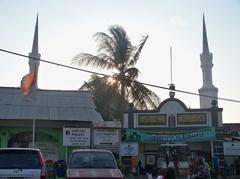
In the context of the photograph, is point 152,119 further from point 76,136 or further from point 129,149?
point 76,136

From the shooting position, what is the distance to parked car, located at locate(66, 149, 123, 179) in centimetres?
1292

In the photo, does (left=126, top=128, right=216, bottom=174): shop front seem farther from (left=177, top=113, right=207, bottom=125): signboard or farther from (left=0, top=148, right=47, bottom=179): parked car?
(left=0, top=148, right=47, bottom=179): parked car

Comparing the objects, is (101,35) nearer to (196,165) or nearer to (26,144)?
(26,144)

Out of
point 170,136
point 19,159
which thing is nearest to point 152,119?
point 170,136

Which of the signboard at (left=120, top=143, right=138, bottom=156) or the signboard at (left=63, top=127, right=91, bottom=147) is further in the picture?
the signboard at (left=120, top=143, right=138, bottom=156)

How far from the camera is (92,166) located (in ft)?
46.1

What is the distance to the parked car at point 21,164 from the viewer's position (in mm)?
12070

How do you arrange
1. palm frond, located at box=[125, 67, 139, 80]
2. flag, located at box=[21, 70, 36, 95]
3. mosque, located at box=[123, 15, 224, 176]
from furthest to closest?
palm frond, located at box=[125, 67, 139, 80] < mosque, located at box=[123, 15, 224, 176] < flag, located at box=[21, 70, 36, 95]

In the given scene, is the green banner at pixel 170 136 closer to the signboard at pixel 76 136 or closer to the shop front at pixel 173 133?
the shop front at pixel 173 133

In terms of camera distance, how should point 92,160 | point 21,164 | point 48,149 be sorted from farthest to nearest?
point 48,149 → point 92,160 → point 21,164

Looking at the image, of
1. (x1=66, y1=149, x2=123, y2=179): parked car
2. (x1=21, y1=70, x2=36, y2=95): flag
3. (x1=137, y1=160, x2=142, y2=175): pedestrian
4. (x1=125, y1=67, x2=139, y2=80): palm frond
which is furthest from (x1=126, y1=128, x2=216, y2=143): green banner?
(x1=66, y1=149, x2=123, y2=179): parked car

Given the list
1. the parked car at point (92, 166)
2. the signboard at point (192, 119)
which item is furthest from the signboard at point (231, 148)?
the parked car at point (92, 166)

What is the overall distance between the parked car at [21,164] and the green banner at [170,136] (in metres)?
18.2

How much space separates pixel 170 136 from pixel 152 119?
188cm
